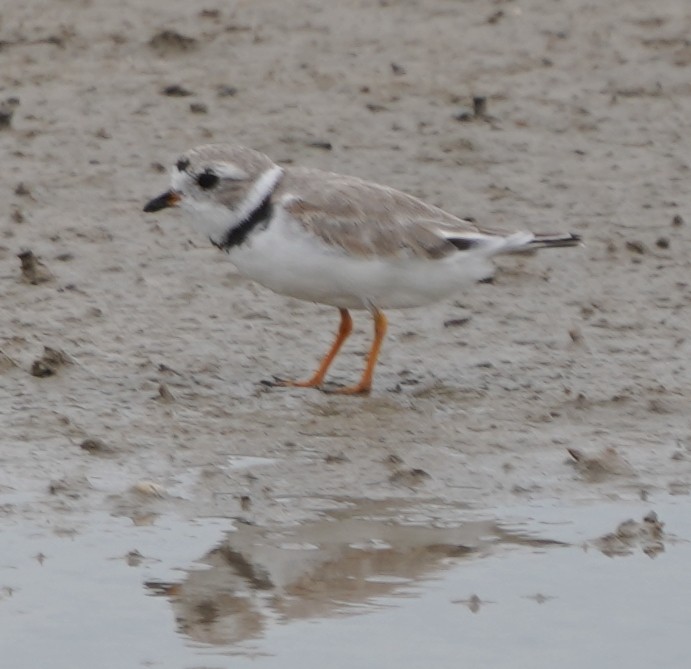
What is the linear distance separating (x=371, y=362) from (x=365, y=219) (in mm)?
562

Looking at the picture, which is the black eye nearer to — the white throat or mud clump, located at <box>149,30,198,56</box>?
the white throat

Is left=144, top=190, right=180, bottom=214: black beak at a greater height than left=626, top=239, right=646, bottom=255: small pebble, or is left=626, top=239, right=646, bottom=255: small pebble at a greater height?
→ left=144, top=190, right=180, bottom=214: black beak

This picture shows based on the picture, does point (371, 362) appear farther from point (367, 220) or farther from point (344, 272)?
point (367, 220)

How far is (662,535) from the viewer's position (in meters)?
6.31

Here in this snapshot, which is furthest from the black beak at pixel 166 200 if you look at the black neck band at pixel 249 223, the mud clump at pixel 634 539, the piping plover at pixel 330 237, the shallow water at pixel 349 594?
the mud clump at pixel 634 539

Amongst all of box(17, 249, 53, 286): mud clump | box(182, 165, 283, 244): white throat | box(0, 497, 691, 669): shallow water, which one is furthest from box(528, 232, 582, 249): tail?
box(17, 249, 53, 286): mud clump

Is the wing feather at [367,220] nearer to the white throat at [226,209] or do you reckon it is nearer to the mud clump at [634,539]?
the white throat at [226,209]

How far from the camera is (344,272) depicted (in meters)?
7.23

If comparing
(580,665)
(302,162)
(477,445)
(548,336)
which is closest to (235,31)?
(302,162)

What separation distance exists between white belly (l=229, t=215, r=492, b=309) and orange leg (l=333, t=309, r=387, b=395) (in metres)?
0.06

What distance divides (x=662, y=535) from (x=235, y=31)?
6.37 m

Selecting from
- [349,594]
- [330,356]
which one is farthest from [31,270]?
[349,594]

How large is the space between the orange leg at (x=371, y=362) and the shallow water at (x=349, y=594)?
1.03 meters

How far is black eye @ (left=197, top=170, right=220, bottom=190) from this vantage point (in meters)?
7.38
